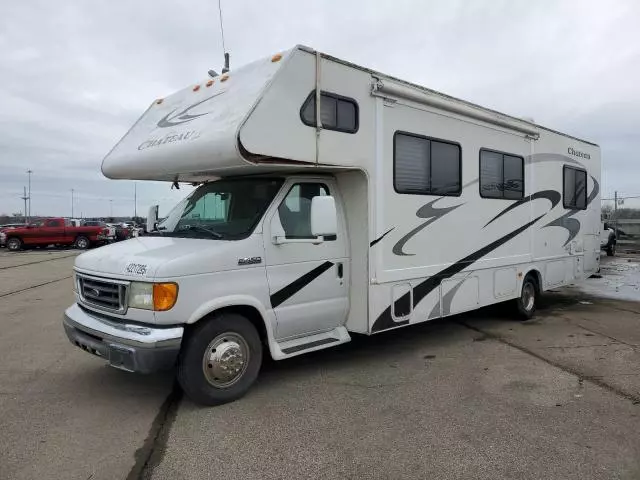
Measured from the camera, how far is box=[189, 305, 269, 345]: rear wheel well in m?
4.63

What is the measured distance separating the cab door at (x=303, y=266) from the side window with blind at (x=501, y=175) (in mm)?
2676

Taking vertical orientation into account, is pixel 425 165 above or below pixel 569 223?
above

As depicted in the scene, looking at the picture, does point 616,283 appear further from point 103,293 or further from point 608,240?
point 103,293

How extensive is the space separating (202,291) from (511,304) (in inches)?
225

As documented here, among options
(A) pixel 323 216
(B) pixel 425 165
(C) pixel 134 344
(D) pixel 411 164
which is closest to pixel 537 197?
(B) pixel 425 165

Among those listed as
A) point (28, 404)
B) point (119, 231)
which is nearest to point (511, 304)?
point (28, 404)

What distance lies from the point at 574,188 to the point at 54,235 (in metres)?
26.7

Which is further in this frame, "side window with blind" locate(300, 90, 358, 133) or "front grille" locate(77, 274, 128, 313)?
"side window with blind" locate(300, 90, 358, 133)

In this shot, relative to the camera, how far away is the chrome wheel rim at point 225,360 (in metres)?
4.51

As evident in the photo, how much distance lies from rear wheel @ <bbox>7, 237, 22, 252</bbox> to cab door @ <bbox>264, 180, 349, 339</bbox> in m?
27.1

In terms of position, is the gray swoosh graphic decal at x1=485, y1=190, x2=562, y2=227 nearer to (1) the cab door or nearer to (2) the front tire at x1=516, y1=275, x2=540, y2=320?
(2) the front tire at x1=516, y1=275, x2=540, y2=320

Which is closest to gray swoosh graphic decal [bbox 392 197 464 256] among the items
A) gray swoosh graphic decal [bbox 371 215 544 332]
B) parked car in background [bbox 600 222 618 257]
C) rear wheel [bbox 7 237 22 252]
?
gray swoosh graphic decal [bbox 371 215 544 332]

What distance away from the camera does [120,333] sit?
438 centimetres

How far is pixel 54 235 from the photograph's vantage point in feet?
91.6
